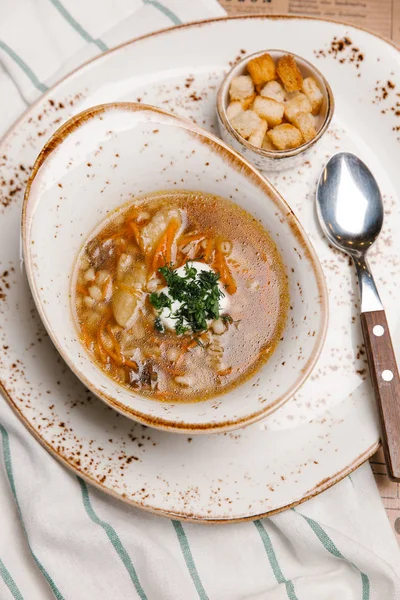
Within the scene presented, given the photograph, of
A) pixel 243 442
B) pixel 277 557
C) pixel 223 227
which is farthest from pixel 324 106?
pixel 277 557

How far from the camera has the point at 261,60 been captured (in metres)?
3.31

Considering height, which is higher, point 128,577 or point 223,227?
point 223,227

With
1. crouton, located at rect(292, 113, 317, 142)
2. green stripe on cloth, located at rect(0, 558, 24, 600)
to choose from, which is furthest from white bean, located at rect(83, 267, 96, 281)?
green stripe on cloth, located at rect(0, 558, 24, 600)

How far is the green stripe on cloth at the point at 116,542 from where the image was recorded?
3229mm

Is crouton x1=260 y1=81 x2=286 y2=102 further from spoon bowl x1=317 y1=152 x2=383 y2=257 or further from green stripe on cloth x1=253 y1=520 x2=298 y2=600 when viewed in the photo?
green stripe on cloth x1=253 y1=520 x2=298 y2=600

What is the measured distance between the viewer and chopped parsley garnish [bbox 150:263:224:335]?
9.98 ft

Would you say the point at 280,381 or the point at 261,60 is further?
the point at 261,60

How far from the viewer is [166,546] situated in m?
3.28

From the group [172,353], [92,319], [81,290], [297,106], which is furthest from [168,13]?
[172,353]

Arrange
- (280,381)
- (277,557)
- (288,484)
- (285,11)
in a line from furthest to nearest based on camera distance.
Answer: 1. (285,11)
2. (277,557)
3. (288,484)
4. (280,381)

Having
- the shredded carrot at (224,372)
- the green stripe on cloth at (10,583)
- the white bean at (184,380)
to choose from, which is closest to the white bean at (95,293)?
the white bean at (184,380)

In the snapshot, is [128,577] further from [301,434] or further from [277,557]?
[301,434]

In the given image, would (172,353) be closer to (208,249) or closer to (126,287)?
(126,287)

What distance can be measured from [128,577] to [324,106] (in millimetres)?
2395
